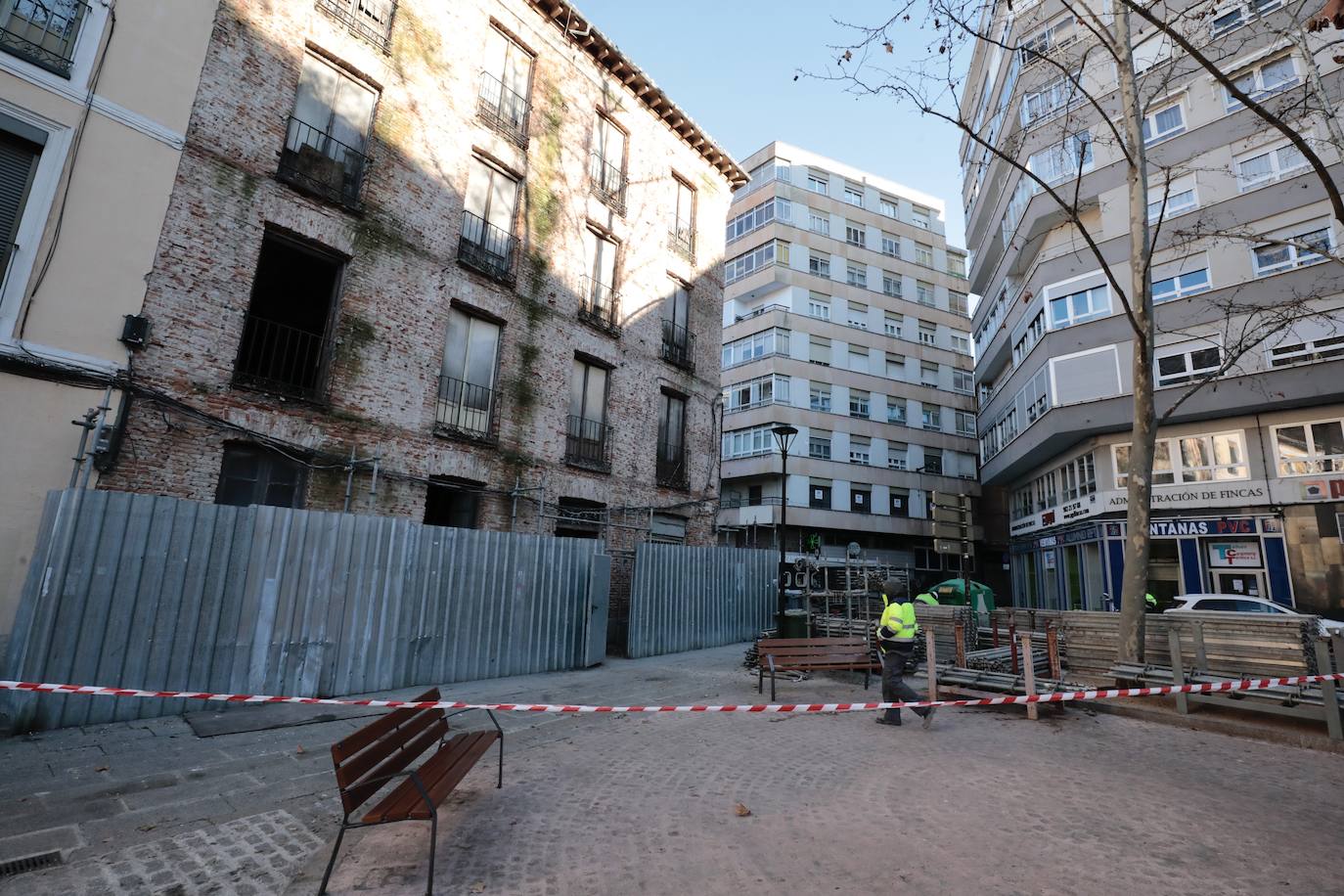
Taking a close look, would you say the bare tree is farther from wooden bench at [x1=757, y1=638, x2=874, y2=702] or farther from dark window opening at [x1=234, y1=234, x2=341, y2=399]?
dark window opening at [x1=234, y1=234, x2=341, y2=399]

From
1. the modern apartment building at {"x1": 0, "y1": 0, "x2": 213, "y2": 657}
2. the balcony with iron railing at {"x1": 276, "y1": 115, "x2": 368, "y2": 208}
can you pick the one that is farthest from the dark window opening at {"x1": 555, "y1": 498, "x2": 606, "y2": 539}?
the modern apartment building at {"x1": 0, "y1": 0, "x2": 213, "y2": 657}

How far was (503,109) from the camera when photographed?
50.5ft

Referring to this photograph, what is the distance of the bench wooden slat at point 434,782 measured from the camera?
3.49 meters

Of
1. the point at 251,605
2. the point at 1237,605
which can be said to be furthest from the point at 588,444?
the point at 1237,605

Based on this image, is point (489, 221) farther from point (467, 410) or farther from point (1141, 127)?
point (1141, 127)

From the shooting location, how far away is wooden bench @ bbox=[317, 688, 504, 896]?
340 centimetres

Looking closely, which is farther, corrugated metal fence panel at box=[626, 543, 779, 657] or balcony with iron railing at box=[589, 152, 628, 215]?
balcony with iron railing at box=[589, 152, 628, 215]

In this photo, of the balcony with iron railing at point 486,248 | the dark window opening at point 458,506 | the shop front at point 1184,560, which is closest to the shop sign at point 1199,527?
the shop front at point 1184,560

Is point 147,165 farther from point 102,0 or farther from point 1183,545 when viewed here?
point 1183,545

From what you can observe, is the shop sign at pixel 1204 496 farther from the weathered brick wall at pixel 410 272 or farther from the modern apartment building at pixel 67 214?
the modern apartment building at pixel 67 214

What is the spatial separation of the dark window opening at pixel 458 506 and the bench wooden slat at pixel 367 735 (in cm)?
884

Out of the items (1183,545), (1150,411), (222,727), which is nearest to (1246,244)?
(1183,545)

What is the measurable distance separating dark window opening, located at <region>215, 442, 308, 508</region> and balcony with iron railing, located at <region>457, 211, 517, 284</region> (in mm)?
5664

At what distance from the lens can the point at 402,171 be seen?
512 inches
